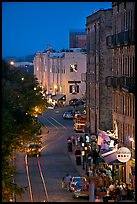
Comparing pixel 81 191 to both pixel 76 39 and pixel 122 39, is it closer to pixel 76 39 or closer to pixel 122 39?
pixel 122 39

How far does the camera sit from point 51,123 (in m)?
52.6

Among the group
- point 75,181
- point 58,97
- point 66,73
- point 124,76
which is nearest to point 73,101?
point 58,97

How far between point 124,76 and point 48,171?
18.1 feet

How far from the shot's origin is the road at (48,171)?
20.3 meters

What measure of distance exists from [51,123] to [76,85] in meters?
17.0

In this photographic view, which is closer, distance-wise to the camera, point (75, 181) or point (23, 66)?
point (75, 181)

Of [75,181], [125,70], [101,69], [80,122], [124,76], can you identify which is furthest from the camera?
[80,122]

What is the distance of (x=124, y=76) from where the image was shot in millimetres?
24734

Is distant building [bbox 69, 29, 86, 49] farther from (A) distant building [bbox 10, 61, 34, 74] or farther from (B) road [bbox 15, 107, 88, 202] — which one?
(B) road [bbox 15, 107, 88, 202]

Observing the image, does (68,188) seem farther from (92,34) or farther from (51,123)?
(51,123)

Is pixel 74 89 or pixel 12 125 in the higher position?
pixel 74 89

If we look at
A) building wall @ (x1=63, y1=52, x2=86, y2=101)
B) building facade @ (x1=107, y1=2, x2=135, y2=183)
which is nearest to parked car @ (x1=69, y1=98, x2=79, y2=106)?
building wall @ (x1=63, y1=52, x2=86, y2=101)

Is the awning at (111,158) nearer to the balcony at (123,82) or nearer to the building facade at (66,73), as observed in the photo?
the balcony at (123,82)

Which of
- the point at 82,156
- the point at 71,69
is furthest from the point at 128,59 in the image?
the point at 71,69
